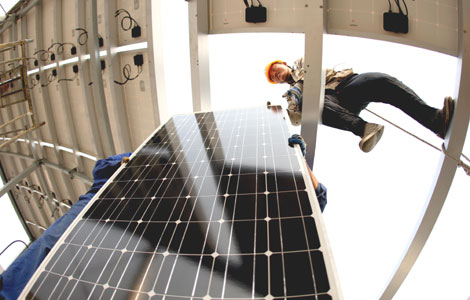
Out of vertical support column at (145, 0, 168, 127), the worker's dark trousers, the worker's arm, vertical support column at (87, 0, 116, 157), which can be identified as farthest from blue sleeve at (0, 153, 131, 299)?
vertical support column at (87, 0, 116, 157)

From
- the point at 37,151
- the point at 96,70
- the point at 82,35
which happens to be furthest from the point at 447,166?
the point at 37,151

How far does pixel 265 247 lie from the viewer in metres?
0.98

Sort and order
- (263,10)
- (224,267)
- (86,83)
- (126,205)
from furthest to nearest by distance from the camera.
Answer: (86,83) → (263,10) → (126,205) → (224,267)

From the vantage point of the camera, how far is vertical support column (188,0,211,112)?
335cm

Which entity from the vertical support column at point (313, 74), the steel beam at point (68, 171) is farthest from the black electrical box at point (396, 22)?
the steel beam at point (68, 171)

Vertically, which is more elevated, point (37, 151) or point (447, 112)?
point (447, 112)

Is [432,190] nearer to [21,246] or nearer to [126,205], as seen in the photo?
[126,205]

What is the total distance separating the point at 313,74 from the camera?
295cm

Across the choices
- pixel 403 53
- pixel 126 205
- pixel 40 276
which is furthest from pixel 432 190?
pixel 40 276

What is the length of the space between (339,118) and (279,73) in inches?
40.9

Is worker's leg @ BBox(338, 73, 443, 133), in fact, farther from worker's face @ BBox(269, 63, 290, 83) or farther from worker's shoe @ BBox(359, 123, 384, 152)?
worker's face @ BBox(269, 63, 290, 83)

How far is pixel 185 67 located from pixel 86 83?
2341mm

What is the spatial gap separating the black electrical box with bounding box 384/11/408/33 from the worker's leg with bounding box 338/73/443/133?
529 mm

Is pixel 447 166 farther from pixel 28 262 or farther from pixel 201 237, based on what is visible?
pixel 28 262
